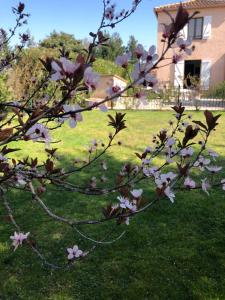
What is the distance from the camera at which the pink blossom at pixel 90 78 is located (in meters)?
1.34

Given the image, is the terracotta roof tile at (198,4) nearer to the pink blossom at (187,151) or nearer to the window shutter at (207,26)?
the window shutter at (207,26)

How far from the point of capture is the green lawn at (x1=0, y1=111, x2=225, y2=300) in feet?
11.7

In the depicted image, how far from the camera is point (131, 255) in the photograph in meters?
4.16

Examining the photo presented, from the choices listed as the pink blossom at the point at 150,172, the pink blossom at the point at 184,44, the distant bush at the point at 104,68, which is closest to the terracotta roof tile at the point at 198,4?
the distant bush at the point at 104,68

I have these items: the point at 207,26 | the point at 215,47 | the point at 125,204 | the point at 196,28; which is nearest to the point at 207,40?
the point at 215,47

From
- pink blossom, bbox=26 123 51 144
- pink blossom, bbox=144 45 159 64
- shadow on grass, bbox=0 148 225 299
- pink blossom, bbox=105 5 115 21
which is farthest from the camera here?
shadow on grass, bbox=0 148 225 299

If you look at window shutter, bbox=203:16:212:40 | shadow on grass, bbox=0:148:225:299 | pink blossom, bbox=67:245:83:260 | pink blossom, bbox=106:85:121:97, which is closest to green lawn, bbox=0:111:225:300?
shadow on grass, bbox=0:148:225:299

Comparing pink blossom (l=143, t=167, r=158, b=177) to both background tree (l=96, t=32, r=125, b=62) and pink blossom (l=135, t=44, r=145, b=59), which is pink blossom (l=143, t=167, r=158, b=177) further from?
background tree (l=96, t=32, r=125, b=62)

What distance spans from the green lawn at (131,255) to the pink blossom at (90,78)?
1.69 metres

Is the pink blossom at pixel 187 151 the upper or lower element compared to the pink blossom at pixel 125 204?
upper

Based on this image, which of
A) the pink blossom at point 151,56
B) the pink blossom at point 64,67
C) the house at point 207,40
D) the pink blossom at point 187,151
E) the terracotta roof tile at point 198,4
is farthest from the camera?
the house at point 207,40

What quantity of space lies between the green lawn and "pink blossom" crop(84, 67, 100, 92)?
1.69m

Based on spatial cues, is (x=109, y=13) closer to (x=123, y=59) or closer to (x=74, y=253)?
(x=123, y=59)

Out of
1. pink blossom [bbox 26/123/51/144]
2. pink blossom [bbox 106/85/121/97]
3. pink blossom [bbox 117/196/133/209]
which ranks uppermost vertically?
pink blossom [bbox 106/85/121/97]
